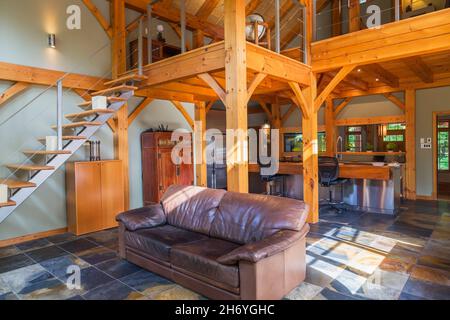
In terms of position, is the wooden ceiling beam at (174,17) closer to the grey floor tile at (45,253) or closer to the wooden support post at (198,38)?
the wooden support post at (198,38)

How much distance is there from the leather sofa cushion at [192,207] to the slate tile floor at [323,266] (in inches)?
28.2

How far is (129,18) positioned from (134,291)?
5624 mm

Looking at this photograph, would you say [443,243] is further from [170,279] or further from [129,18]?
[129,18]

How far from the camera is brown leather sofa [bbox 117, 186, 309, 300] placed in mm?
2496

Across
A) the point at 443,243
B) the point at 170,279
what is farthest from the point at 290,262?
the point at 443,243

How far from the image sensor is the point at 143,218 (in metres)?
3.76

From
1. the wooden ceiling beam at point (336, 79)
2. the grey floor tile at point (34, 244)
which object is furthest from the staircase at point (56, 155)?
the wooden ceiling beam at point (336, 79)

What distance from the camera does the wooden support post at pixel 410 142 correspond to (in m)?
7.60

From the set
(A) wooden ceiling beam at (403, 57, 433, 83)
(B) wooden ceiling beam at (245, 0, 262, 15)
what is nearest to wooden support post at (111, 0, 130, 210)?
(B) wooden ceiling beam at (245, 0, 262, 15)

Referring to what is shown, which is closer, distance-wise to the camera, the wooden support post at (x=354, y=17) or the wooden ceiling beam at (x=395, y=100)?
the wooden support post at (x=354, y=17)

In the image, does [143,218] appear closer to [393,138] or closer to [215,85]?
[215,85]

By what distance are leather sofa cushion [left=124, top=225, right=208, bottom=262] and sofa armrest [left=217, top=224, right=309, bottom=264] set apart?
802 mm

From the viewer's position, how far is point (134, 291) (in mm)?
3002

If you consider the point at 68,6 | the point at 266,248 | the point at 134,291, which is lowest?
the point at 134,291
